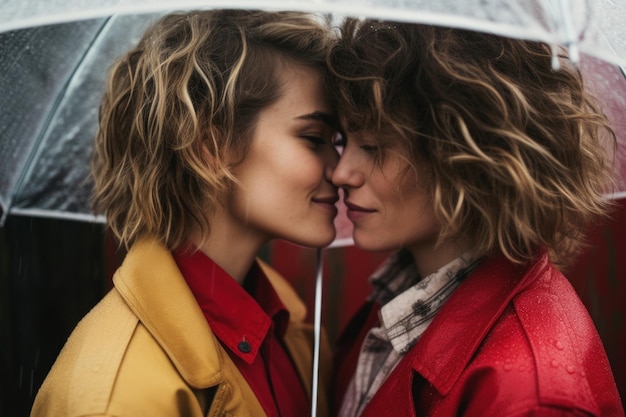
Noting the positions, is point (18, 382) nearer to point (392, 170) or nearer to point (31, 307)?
point (31, 307)

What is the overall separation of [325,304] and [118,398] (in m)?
1.90

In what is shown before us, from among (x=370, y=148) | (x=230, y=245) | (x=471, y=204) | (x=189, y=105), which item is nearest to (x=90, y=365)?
(x=230, y=245)

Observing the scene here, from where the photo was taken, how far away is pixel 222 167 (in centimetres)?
236

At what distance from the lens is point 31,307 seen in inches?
117

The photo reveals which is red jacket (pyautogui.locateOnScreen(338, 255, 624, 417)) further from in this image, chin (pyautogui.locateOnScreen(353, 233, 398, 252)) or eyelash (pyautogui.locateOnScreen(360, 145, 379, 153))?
eyelash (pyautogui.locateOnScreen(360, 145, 379, 153))

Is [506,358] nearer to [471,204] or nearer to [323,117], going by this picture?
[471,204]

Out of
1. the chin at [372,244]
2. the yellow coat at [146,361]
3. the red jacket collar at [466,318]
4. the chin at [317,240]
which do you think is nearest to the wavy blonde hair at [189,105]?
the yellow coat at [146,361]

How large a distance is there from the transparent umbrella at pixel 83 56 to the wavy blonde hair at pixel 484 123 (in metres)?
0.18

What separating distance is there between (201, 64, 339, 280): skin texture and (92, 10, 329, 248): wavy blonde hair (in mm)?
47

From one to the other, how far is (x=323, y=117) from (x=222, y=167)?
0.40 metres

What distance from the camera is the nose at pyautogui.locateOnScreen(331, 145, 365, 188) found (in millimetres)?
2371

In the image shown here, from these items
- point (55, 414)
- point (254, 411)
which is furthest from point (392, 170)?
point (55, 414)

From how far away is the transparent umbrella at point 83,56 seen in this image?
140 centimetres

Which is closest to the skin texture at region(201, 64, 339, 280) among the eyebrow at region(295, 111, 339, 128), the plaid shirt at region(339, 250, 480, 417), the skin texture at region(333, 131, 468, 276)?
the eyebrow at region(295, 111, 339, 128)
